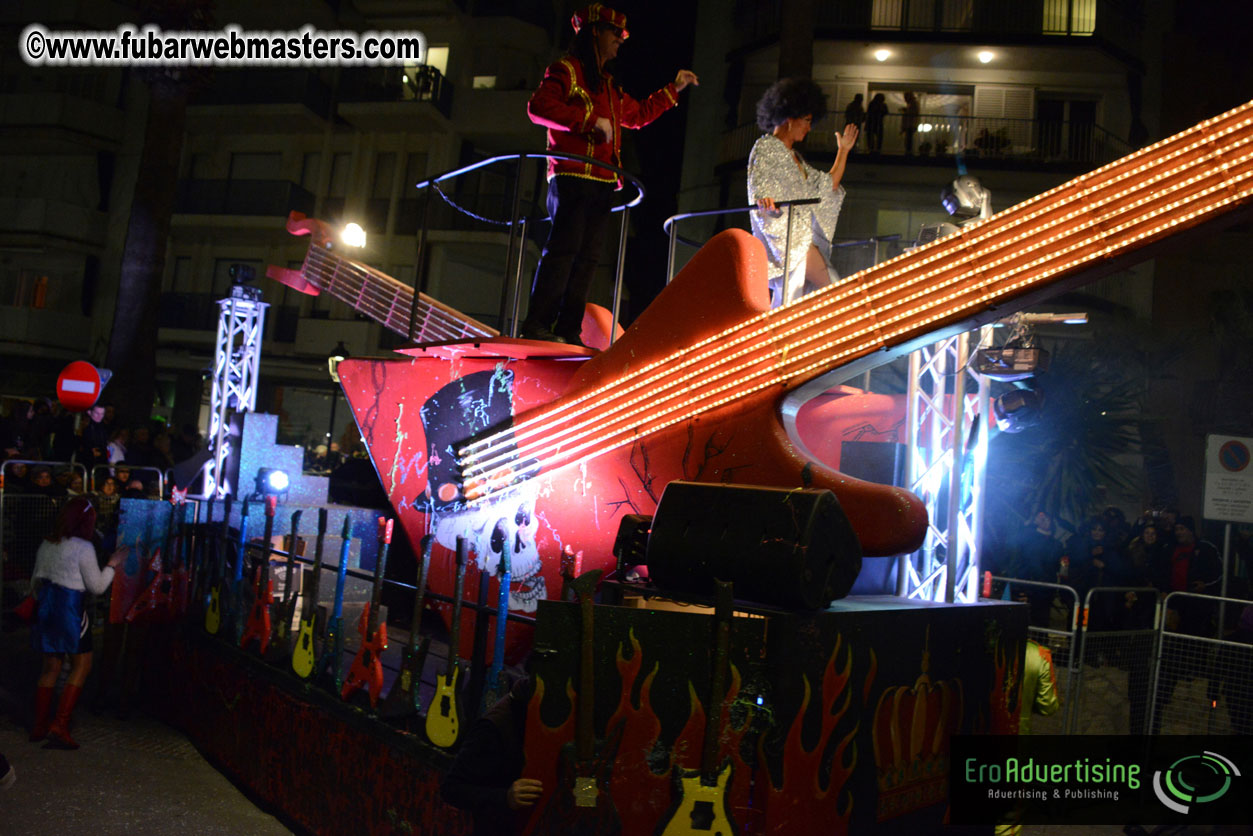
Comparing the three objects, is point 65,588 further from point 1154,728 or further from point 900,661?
point 1154,728

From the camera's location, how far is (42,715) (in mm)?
6250

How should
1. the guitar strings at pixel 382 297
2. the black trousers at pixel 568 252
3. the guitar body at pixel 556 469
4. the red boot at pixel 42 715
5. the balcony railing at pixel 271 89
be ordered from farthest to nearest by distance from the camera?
the balcony railing at pixel 271 89 → the guitar strings at pixel 382 297 → the red boot at pixel 42 715 → the black trousers at pixel 568 252 → the guitar body at pixel 556 469

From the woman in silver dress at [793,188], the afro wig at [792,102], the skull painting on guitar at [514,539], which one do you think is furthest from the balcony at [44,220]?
the afro wig at [792,102]

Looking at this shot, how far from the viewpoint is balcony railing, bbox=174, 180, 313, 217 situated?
81.0 ft

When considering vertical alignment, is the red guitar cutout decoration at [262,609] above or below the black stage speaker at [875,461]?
below

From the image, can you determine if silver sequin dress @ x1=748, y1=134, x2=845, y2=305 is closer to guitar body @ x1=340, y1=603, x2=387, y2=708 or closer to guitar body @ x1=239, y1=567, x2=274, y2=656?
guitar body @ x1=340, y1=603, x2=387, y2=708

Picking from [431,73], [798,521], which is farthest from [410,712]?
[431,73]

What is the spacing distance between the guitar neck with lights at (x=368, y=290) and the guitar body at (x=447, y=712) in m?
3.47

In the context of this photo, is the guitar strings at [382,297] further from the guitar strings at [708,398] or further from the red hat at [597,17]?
the red hat at [597,17]

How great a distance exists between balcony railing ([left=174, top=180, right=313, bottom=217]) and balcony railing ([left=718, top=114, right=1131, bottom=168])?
1212 cm

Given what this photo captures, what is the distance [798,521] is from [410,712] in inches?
91.8

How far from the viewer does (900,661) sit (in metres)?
3.42

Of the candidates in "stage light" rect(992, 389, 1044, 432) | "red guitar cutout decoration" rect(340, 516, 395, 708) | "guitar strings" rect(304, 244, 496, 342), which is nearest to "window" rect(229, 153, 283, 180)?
"guitar strings" rect(304, 244, 496, 342)

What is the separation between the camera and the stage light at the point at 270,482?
8352 mm
